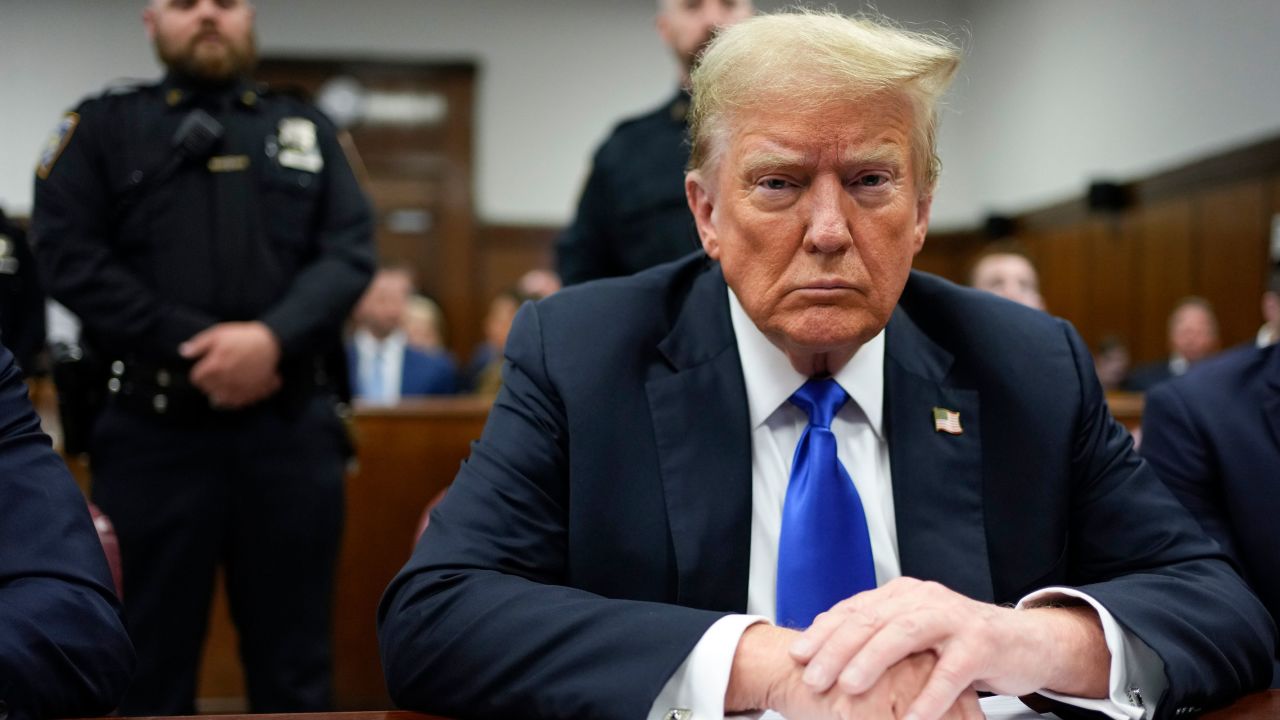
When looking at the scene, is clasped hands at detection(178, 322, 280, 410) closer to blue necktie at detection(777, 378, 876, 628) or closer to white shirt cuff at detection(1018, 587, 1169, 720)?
blue necktie at detection(777, 378, 876, 628)

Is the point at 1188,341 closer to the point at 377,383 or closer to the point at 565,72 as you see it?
the point at 377,383

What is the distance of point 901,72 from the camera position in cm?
146

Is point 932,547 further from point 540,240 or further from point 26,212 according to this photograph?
point 26,212

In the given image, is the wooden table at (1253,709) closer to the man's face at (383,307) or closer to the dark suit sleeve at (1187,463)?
the dark suit sleeve at (1187,463)

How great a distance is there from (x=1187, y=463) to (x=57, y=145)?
2.52 metres

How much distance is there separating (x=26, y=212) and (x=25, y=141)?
0.63 meters

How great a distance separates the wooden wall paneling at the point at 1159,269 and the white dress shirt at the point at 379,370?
222 inches

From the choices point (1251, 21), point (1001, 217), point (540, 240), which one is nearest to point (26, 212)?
point (540, 240)

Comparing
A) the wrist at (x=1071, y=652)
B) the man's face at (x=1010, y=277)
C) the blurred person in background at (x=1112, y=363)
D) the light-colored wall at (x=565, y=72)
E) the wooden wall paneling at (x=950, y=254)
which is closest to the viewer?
the wrist at (x=1071, y=652)

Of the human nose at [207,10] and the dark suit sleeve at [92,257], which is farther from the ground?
the human nose at [207,10]

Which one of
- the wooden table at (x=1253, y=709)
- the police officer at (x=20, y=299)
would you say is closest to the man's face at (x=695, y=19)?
the police officer at (x=20, y=299)

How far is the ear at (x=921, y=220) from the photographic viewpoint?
156 centimetres

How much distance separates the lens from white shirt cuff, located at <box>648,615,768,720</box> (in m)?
1.18

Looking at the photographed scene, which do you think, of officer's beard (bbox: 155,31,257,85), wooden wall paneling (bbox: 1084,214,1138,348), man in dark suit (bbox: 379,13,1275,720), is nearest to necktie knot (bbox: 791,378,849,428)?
man in dark suit (bbox: 379,13,1275,720)
